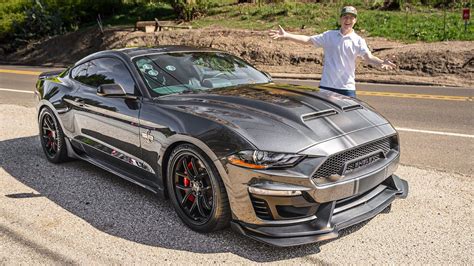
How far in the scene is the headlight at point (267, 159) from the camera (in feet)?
11.1

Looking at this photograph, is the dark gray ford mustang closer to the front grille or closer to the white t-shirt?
the front grille

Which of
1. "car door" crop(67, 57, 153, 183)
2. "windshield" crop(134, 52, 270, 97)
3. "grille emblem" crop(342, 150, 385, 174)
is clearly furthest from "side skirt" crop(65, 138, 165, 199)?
"grille emblem" crop(342, 150, 385, 174)

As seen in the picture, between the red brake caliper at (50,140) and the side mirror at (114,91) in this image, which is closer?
the side mirror at (114,91)

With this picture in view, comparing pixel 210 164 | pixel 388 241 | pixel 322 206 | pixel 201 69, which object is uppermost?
pixel 201 69

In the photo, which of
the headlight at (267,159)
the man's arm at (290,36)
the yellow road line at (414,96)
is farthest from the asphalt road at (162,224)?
the yellow road line at (414,96)

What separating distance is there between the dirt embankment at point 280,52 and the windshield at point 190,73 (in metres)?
9.70

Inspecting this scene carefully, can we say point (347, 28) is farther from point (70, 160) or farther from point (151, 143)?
point (70, 160)

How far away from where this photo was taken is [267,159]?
11.1ft

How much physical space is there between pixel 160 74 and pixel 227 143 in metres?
1.48

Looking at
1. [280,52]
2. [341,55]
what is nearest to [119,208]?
[341,55]

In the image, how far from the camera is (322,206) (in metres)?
3.45

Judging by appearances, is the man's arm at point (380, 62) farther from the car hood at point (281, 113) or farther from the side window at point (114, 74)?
the side window at point (114, 74)

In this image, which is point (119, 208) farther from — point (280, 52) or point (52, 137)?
point (280, 52)

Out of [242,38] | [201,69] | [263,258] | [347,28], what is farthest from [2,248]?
[242,38]
